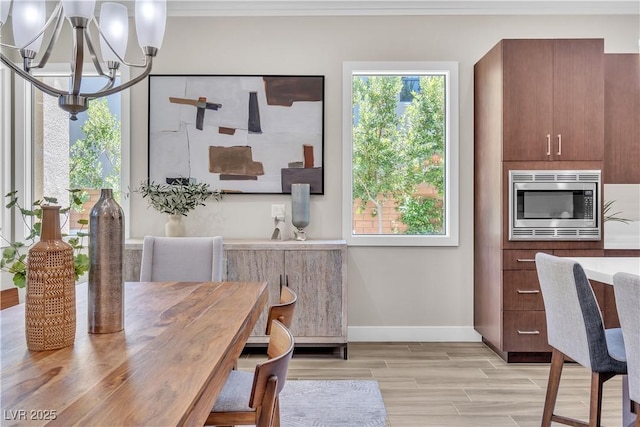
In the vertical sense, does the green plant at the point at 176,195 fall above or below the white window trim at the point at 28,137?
below

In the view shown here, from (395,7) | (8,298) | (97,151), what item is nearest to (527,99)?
(395,7)

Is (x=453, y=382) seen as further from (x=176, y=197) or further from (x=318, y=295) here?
(x=176, y=197)

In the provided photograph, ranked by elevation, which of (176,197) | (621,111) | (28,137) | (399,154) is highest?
(621,111)

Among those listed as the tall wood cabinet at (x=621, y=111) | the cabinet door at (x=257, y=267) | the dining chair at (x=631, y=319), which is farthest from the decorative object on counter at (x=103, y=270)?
the tall wood cabinet at (x=621, y=111)

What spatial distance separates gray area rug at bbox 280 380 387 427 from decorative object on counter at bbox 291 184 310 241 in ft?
3.94

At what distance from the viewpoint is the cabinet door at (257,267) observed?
3367mm

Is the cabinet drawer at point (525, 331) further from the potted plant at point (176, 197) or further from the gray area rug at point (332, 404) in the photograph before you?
the potted plant at point (176, 197)

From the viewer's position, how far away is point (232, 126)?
3.78 m

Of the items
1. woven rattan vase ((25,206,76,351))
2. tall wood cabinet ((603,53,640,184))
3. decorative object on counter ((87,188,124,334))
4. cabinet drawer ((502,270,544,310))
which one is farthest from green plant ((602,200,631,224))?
woven rattan vase ((25,206,76,351))

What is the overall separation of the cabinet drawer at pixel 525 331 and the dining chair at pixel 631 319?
6.15ft

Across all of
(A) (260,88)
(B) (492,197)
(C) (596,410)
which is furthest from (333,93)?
(C) (596,410)

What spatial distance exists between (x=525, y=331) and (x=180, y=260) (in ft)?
8.01

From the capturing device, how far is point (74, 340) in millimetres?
1169

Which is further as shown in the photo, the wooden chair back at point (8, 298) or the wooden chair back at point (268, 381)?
the wooden chair back at point (8, 298)
